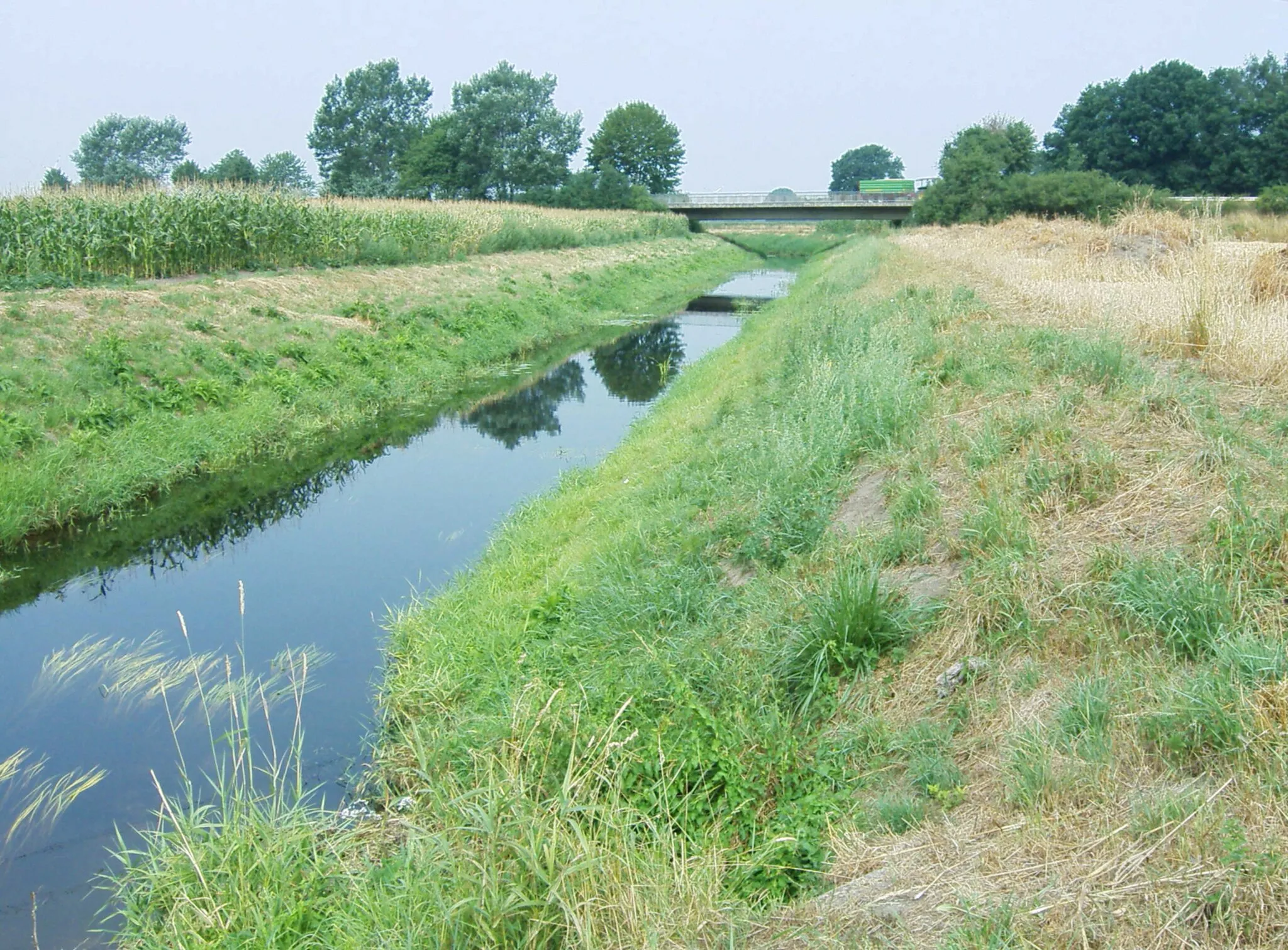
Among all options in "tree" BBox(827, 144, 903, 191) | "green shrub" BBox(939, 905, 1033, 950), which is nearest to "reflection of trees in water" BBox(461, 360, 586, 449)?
"green shrub" BBox(939, 905, 1033, 950)

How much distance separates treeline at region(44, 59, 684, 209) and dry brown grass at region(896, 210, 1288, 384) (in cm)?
4946

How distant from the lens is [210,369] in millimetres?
13891

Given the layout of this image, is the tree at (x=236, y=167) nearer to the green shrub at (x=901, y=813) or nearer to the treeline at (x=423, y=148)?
the treeline at (x=423, y=148)

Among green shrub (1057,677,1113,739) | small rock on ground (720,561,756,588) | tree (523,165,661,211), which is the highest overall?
tree (523,165,661,211)

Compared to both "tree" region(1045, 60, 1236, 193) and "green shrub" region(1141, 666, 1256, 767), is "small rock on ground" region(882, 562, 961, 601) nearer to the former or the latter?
"green shrub" region(1141, 666, 1256, 767)

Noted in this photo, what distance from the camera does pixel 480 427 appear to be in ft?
49.6

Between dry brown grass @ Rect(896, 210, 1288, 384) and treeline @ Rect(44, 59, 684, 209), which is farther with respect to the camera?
treeline @ Rect(44, 59, 684, 209)

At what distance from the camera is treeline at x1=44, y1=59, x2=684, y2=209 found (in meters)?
72.9

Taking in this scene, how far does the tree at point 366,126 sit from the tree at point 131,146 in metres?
11.2

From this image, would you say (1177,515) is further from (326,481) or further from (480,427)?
(480,427)

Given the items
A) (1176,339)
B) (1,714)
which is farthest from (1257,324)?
(1,714)

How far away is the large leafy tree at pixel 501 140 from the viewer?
240 ft

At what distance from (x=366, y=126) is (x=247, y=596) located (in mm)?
80975

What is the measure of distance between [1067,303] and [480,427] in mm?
8429
